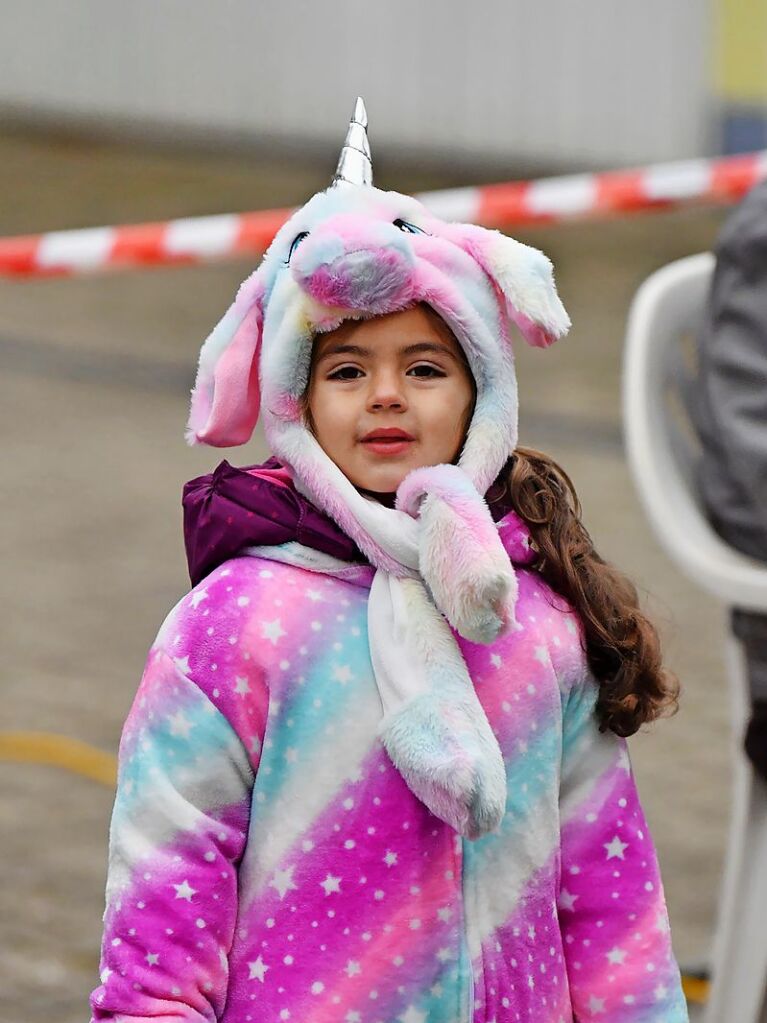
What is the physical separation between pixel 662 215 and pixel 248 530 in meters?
7.84

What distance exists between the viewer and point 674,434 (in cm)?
264

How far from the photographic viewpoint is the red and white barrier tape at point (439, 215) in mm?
4246

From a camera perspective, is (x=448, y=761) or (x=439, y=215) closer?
(x=448, y=761)

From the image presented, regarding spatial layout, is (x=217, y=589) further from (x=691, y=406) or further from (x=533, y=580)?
(x=691, y=406)

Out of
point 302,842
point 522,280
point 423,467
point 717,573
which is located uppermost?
point 522,280

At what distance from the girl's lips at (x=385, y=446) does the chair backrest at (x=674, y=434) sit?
3.28ft

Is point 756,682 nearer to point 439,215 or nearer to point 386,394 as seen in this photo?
point 386,394

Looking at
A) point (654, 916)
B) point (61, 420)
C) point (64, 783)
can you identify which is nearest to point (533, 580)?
point (654, 916)

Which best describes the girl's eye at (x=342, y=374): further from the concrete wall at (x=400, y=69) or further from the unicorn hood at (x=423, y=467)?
the concrete wall at (x=400, y=69)

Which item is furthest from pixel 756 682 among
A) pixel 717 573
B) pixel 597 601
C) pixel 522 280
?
pixel 522 280

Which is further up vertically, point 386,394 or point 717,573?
point 386,394

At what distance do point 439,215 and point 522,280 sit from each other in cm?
272

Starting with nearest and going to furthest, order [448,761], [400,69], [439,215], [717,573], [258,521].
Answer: [448,761], [258,521], [717,573], [439,215], [400,69]

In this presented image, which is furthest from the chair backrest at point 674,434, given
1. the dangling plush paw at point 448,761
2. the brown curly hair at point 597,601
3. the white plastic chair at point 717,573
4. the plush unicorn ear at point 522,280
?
the dangling plush paw at point 448,761
